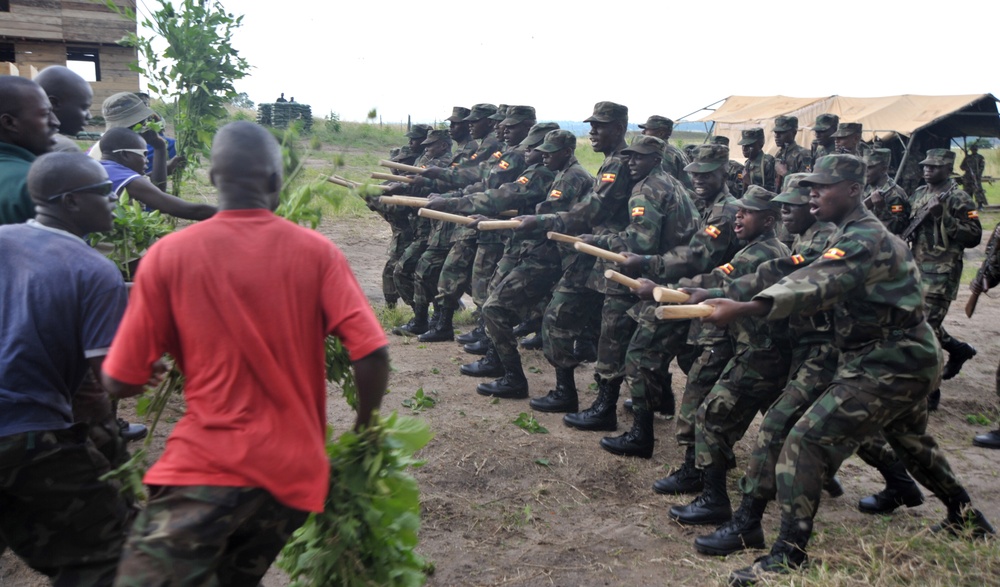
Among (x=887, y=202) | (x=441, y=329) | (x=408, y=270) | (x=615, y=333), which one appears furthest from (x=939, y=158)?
(x=408, y=270)

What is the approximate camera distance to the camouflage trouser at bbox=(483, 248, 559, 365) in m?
7.62

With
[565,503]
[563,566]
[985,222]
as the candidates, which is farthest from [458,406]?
[985,222]

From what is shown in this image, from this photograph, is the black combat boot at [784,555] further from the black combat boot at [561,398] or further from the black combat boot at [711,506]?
the black combat boot at [561,398]

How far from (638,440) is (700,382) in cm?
98

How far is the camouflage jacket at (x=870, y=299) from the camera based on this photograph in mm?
4223

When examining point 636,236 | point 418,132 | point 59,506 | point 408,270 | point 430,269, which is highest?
point 418,132

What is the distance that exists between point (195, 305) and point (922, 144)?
18774 mm

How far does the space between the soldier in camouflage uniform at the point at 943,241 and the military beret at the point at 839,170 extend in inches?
142

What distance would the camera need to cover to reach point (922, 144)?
17859mm

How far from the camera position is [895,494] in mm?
5383

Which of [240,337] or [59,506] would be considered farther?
[59,506]

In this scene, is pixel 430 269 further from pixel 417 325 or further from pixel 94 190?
pixel 94 190

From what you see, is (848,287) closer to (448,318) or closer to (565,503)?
(565,503)

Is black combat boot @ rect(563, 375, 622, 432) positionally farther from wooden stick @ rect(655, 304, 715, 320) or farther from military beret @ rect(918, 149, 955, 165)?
military beret @ rect(918, 149, 955, 165)
